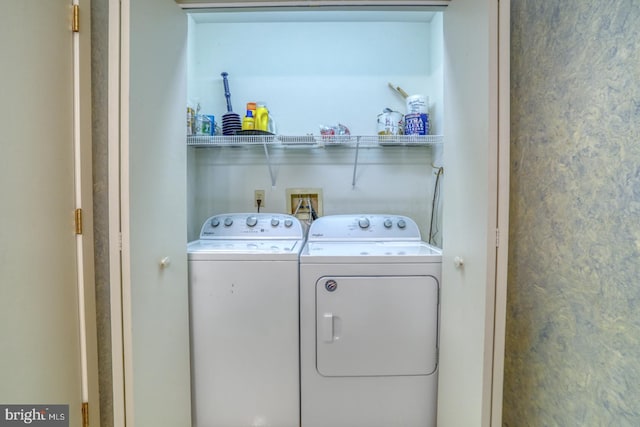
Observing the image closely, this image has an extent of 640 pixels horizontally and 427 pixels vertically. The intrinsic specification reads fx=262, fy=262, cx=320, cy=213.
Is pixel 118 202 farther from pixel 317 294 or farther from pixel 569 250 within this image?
pixel 569 250

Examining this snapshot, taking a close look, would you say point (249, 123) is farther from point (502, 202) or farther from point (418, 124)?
point (502, 202)

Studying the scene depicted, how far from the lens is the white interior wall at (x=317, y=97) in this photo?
6.51 feet

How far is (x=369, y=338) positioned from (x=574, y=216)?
0.96 meters

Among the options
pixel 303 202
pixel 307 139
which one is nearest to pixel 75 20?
pixel 307 139

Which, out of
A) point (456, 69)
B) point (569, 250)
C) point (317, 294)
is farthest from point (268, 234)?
point (569, 250)

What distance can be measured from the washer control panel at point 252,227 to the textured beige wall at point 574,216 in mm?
1253

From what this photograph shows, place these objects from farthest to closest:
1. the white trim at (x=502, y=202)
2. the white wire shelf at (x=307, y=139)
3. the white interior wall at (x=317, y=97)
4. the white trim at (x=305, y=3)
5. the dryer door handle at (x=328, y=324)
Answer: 1. the white interior wall at (x=317, y=97)
2. the white wire shelf at (x=307, y=139)
3. the dryer door handle at (x=328, y=324)
4. the white trim at (x=305, y=3)
5. the white trim at (x=502, y=202)

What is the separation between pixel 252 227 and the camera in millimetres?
1812

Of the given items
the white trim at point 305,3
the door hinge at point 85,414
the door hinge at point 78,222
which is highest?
the white trim at point 305,3

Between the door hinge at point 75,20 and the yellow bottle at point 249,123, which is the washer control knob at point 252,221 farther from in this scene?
the door hinge at point 75,20

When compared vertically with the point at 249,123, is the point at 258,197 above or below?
below

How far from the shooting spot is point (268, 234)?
180 centimetres

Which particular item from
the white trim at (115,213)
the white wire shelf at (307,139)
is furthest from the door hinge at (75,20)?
the white wire shelf at (307,139)

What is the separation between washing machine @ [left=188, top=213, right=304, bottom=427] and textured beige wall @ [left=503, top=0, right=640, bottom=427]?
0.94 m
